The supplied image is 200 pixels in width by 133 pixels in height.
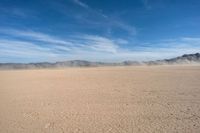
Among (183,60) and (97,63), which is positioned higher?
(183,60)

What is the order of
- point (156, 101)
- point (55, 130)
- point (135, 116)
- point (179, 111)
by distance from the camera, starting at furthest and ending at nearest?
point (156, 101) < point (179, 111) < point (135, 116) < point (55, 130)

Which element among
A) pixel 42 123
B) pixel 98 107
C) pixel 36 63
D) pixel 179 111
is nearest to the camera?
pixel 42 123

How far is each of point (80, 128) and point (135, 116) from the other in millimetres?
2008

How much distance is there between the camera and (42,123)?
21.5ft

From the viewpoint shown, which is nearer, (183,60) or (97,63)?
(97,63)

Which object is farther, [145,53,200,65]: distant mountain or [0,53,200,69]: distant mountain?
[145,53,200,65]: distant mountain

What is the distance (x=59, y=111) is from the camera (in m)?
8.04

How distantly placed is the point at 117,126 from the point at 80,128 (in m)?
1.07

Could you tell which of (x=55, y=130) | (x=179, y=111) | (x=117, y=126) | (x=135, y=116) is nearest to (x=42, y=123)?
(x=55, y=130)

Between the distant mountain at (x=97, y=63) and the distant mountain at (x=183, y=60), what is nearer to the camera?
the distant mountain at (x=97, y=63)

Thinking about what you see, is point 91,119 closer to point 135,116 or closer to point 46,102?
point 135,116

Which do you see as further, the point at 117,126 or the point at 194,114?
the point at 194,114

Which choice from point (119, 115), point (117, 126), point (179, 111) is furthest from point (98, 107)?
point (179, 111)

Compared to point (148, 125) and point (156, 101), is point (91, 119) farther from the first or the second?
point (156, 101)
